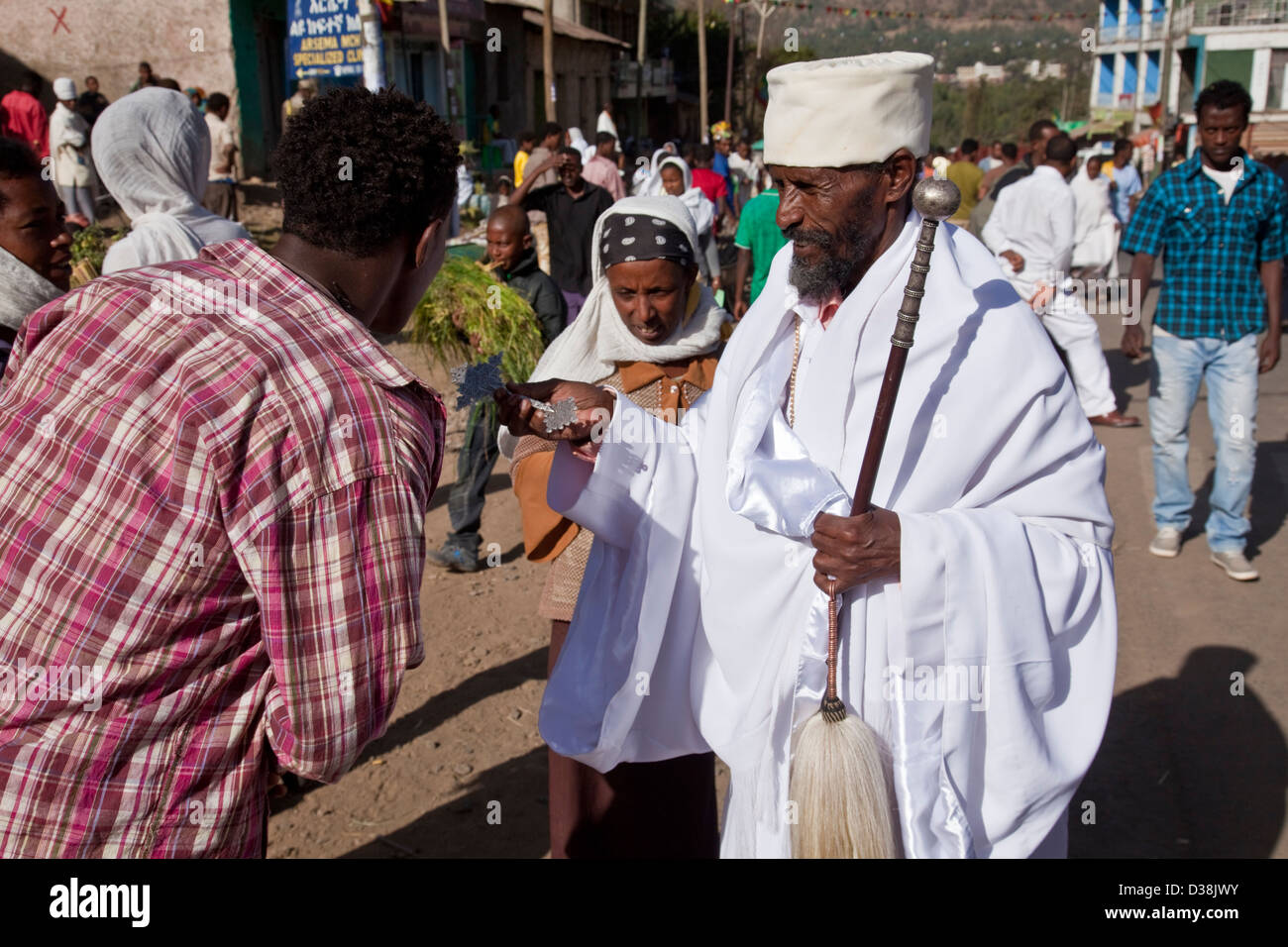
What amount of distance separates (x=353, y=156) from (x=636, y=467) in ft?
3.95

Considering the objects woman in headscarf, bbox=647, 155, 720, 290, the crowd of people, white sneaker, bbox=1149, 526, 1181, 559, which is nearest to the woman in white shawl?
woman in headscarf, bbox=647, 155, 720, 290

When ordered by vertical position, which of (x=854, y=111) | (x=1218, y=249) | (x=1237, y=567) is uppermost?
(x=854, y=111)

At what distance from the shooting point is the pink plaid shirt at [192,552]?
1.54 m

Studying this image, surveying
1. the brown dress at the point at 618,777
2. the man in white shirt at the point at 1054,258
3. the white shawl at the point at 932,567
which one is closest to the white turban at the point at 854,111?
the white shawl at the point at 932,567

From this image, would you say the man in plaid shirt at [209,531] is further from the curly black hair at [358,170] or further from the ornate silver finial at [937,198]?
the ornate silver finial at [937,198]

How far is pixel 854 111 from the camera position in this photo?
7.88 ft

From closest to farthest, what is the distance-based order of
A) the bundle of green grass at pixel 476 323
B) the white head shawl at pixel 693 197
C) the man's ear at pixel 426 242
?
the man's ear at pixel 426 242
the bundle of green grass at pixel 476 323
the white head shawl at pixel 693 197

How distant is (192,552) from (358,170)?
63 centimetres

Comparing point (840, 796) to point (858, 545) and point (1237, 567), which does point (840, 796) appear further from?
point (1237, 567)

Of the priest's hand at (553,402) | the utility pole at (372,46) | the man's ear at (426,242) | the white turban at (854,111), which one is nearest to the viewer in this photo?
the man's ear at (426,242)

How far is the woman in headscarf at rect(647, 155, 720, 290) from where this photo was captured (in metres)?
9.51

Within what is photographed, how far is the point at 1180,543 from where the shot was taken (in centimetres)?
628

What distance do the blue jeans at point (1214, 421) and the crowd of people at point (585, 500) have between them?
3614 mm

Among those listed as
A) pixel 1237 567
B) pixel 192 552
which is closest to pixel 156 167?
pixel 192 552
